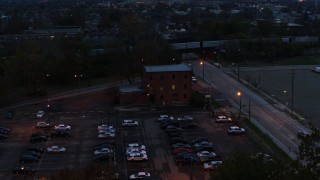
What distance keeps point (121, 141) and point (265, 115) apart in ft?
15.6

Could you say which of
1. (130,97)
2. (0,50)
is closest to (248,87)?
(130,97)

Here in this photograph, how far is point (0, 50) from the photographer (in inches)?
1001

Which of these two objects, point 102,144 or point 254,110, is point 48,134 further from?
point 254,110

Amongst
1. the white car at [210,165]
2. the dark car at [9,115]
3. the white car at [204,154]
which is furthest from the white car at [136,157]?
the dark car at [9,115]

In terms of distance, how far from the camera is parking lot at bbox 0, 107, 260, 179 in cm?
1037

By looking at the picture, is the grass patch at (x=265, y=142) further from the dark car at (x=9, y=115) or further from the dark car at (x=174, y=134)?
the dark car at (x=9, y=115)

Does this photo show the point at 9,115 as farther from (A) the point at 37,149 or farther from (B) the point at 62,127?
(A) the point at 37,149

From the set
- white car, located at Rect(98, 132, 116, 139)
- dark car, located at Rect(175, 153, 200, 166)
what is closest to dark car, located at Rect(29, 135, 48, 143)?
white car, located at Rect(98, 132, 116, 139)

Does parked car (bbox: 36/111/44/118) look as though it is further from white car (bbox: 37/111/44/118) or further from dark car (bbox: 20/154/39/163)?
dark car (bbox: 20/154/39/163)

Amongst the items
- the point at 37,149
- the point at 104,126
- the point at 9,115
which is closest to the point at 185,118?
the point at 104,126

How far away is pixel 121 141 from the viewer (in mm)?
12336

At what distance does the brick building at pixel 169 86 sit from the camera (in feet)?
53.6

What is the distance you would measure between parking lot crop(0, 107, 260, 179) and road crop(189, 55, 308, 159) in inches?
33.2

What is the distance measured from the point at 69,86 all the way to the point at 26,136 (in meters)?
6.80
